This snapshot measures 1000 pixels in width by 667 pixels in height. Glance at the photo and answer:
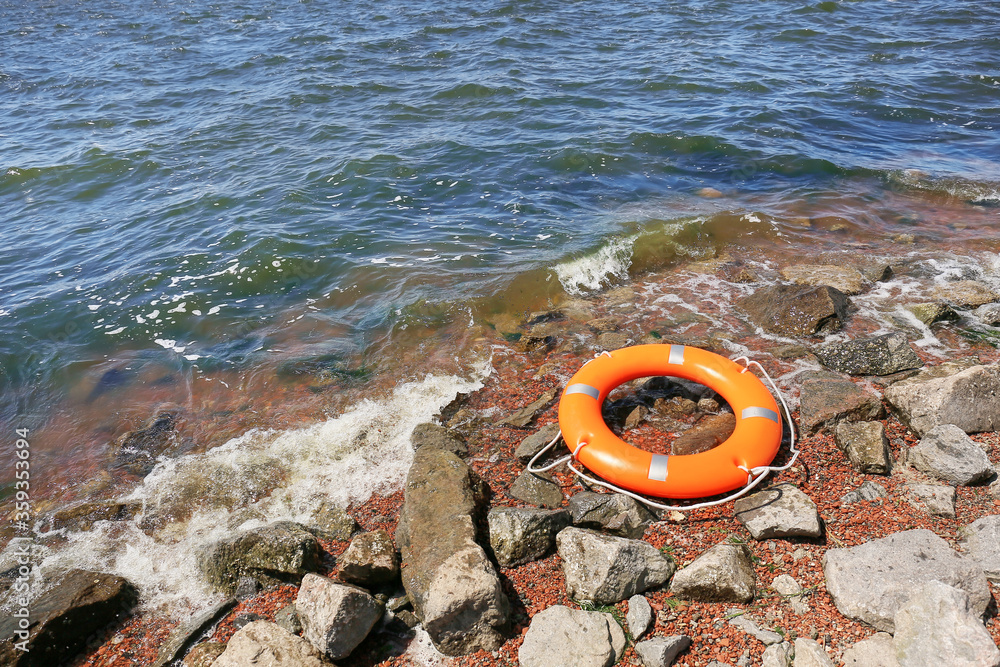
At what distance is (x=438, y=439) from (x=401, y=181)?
5.75 meters

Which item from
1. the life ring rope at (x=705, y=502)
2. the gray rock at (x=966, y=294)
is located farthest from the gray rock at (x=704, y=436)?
the gray rock at (x=966, y=294)

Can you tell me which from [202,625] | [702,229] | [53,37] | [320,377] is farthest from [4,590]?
[53,37]

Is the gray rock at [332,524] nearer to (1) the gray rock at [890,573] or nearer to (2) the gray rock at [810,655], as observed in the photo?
(2) the gray rock at [810,655]

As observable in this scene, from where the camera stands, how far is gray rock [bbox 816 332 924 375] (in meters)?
4.84

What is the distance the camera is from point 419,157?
9867 millimetres

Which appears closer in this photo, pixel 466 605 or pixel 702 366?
pixel 466 605

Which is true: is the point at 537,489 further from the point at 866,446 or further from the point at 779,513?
the point at 866,446

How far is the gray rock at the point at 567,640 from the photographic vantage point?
2957 millimetres

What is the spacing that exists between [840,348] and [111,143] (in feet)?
39.3

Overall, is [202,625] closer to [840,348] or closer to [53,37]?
[840,348]

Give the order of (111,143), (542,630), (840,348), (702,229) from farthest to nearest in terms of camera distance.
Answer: (111,143) → (702,229) → (840,348) → (542,630)

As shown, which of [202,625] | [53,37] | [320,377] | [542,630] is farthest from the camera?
[53,37]

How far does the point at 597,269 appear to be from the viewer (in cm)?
712

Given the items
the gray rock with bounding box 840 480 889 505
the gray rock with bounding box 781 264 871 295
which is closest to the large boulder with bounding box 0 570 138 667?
the gray rock with bounding box 840 480 889 505
